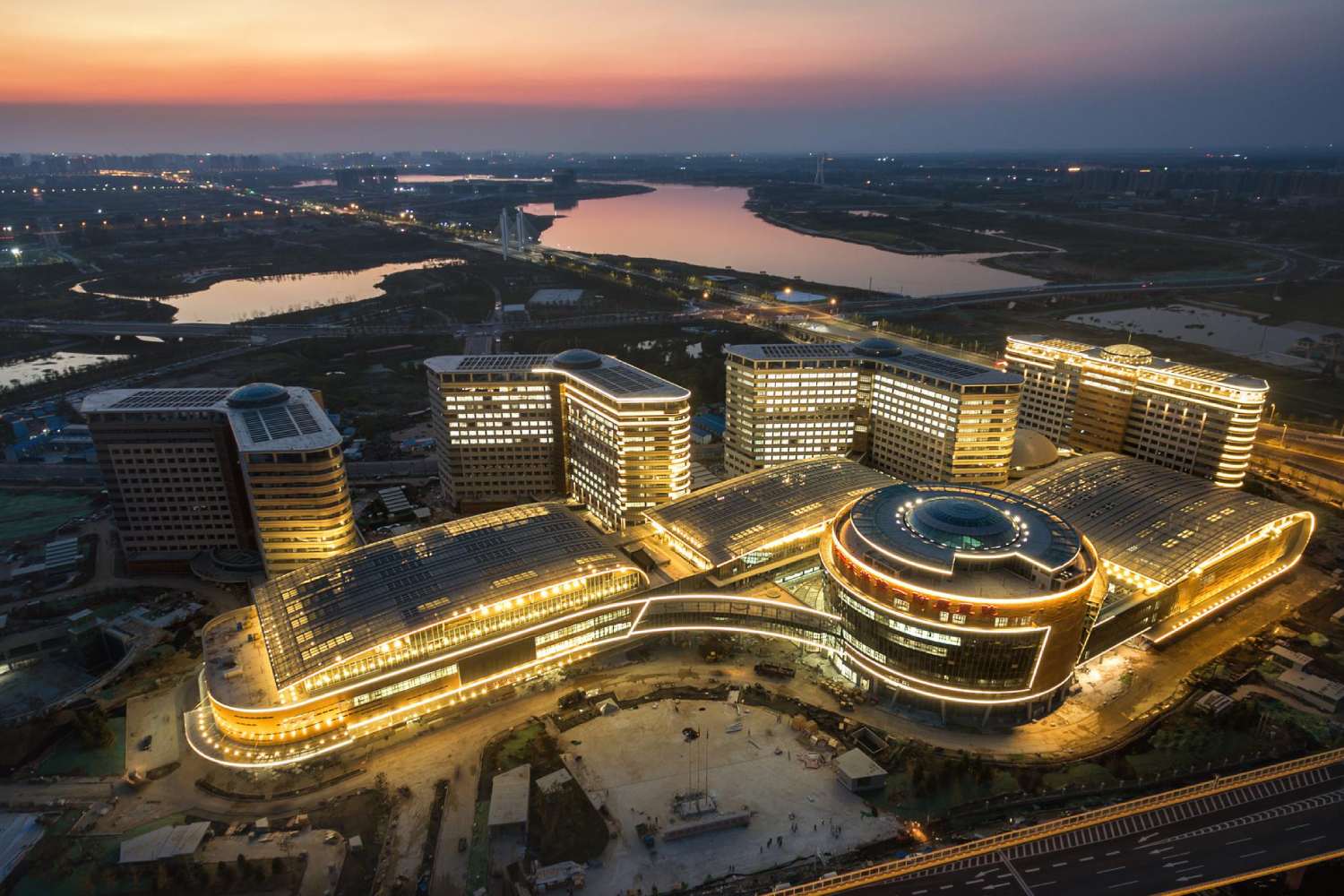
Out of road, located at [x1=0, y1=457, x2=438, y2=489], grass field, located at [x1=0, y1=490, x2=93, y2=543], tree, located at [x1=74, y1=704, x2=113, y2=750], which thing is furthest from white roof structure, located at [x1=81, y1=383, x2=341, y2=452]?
tree, located at [x1=74, y1=704, x2=113, y2=750]

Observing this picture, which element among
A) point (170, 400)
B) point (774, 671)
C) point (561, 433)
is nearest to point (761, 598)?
point (774, 671)

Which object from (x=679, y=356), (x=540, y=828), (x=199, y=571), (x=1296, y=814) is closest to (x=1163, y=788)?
(x=1296, y=814)

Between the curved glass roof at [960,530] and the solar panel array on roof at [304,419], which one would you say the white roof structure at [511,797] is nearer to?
the curved glass roof at [960,530]

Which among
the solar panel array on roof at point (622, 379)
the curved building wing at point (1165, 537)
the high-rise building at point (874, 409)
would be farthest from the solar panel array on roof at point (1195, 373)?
the solar panel array on roof at point (622, 379)

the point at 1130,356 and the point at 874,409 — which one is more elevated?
the point at 1130,356

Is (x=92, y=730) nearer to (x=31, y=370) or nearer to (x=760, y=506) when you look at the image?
(x=760, y=506)

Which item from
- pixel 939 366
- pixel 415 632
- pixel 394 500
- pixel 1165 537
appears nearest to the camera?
pixel 415 632

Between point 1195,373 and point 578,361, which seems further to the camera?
point 1195,373
